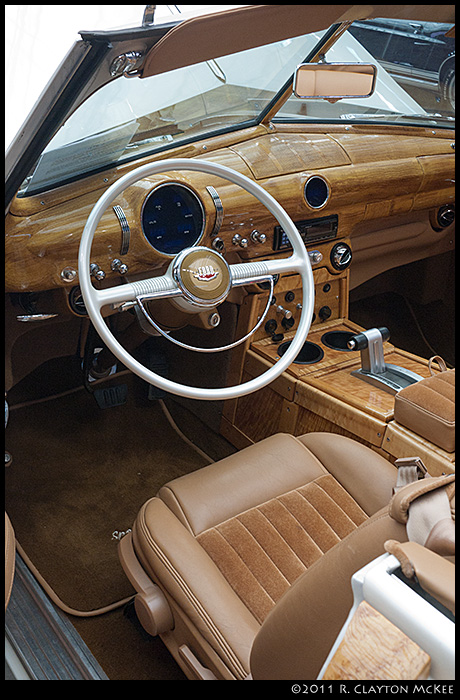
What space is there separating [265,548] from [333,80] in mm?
1268

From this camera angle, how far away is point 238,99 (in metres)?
2.04

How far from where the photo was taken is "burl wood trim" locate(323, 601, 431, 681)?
655mm

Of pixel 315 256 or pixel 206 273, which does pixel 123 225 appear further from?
pixel 315 256

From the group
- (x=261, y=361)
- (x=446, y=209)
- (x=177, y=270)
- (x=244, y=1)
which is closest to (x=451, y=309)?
(x=446, y=209)

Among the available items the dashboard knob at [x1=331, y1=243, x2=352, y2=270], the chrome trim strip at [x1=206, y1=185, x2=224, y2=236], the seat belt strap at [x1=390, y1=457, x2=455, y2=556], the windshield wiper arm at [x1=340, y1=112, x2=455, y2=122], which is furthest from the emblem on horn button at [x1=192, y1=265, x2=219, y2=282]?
the windshield wiper arm at [x1=340, y1=112, x2=455, y2=122]

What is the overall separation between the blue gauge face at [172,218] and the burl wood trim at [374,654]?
1248mm

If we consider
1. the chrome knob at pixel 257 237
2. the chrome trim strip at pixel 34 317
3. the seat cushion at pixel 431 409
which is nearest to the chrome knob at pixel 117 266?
the chrome trim strip at pixel 34 317

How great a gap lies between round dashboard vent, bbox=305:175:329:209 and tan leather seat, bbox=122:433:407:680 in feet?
2.92

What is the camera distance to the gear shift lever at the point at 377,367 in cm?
192

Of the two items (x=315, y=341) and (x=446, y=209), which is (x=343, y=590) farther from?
(x=446, y=209)

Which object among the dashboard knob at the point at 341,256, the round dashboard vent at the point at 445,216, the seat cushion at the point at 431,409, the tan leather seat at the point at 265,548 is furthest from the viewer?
the round dashboard vent at the point at 445,216

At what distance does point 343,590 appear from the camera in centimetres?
79

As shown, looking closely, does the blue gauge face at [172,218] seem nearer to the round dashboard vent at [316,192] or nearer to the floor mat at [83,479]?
the round dashboard vent at [316,192]

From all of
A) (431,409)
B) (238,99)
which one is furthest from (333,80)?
(431,409)
